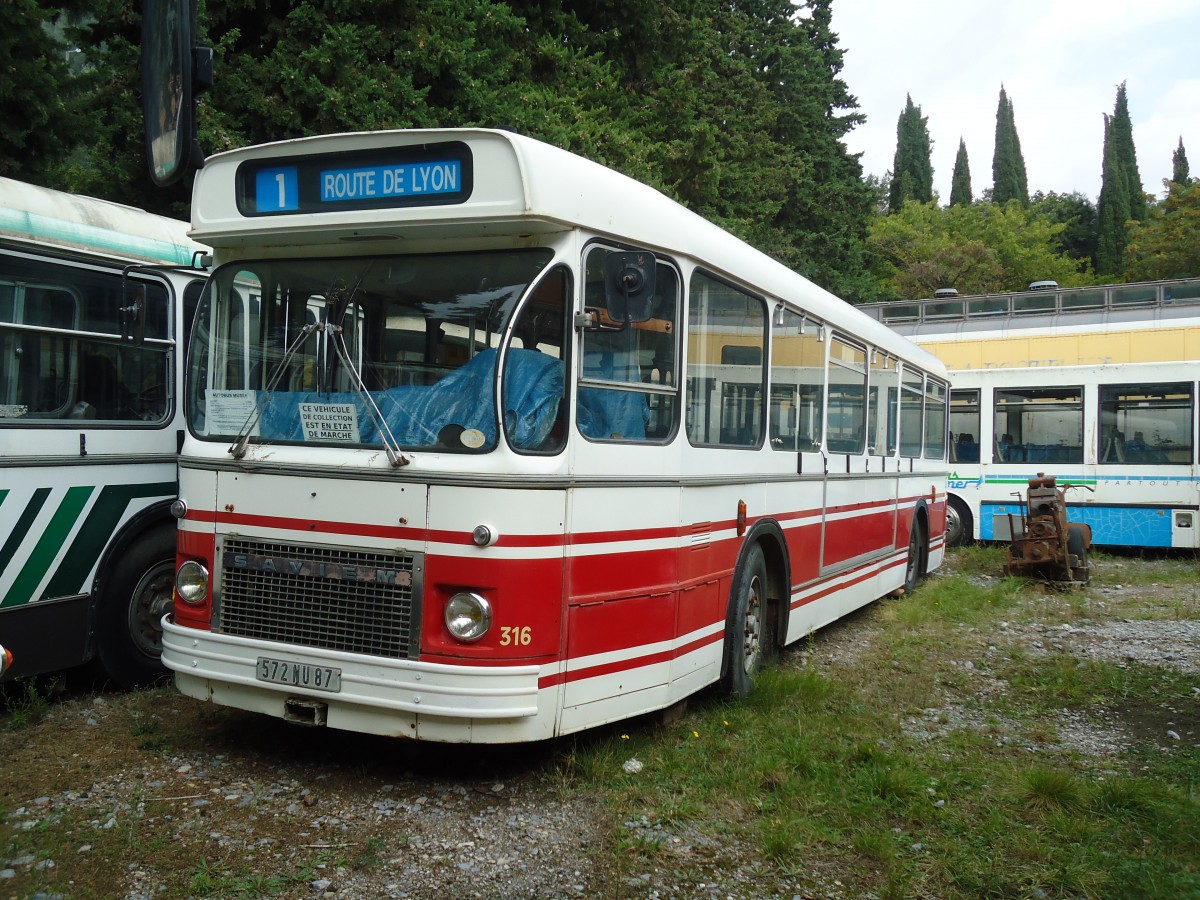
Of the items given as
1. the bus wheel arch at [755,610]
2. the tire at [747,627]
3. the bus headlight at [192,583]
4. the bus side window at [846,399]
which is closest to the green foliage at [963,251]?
the bus side window at [846,399]

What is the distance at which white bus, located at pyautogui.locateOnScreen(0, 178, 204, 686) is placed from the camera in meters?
5.79

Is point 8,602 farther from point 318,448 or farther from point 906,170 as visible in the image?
point 906,170

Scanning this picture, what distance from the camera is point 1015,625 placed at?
1030 centimetres

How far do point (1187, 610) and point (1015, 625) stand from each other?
226cm

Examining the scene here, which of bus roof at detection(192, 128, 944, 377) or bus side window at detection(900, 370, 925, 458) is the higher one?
bus roof at detection(192, 128, 944, 377)

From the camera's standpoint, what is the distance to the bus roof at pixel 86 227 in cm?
586

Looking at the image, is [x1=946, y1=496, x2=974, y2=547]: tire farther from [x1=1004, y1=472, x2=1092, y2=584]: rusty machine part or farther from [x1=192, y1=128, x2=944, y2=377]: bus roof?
[x1=192, y1=128, x2=944, y2=377]: bus roof

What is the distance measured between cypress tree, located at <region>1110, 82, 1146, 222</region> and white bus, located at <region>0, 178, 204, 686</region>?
62.6 metres

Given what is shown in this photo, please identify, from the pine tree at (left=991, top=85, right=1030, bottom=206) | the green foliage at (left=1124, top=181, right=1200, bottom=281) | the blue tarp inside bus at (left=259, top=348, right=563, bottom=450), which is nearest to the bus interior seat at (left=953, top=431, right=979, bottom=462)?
the blue tarp inside bus at (left=259, top=348, right=563, bottom=450)

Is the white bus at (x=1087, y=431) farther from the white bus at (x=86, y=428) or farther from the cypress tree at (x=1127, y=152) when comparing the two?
the cypress tree at (x=1127, y=152)

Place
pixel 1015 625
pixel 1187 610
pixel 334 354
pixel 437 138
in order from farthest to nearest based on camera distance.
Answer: pixel 1187 610, pixel 1015 625, pixel 334 354, pixel 437 138

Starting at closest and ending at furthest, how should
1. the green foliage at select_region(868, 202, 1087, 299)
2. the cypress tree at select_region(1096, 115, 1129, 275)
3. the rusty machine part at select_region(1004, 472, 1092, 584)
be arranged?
the rusty machine part at select_region(1004, 472, 1092, 584), the green foliage at select_region(868, 202, 1087, 299), the cypress tree at select_region(1096, 115, 1129, 275)

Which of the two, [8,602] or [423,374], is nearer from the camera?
[423,374]

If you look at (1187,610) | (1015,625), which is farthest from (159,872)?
(1187,610)
